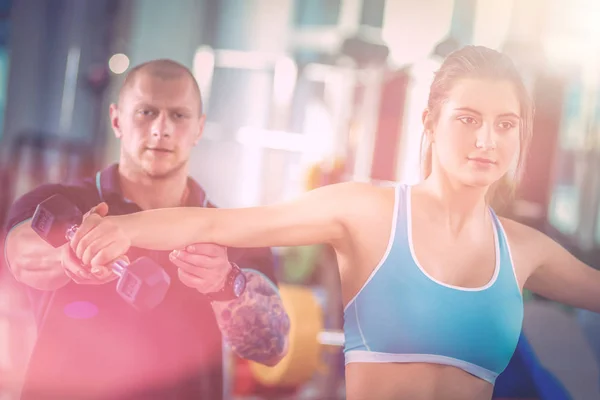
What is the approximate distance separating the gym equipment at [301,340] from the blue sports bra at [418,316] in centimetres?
22

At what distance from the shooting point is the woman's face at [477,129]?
A: 1.35 metres

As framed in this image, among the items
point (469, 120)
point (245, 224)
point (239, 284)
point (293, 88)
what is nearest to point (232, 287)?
point (239, 284)

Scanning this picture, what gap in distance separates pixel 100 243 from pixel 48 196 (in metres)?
0.23

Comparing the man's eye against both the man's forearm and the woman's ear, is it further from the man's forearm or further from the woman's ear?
the woman's ear

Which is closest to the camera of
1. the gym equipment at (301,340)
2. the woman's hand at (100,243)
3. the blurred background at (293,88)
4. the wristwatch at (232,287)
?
the woman's hand at (100,243)

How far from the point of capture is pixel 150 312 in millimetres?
1365

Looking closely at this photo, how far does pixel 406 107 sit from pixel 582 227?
59cm

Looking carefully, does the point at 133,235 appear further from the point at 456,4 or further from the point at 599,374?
the point at 599,374

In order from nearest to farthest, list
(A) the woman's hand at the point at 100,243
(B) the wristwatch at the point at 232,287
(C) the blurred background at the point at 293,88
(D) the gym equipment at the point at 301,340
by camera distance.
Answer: (A) the woman's hand at the point at 100,243 → (B) the wristwatch at the point at 232,287 → (C) the blurred background at the point at 293,88 → (D) the gym equipment at the point at 301,340

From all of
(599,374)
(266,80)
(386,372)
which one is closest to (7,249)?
(266,80)

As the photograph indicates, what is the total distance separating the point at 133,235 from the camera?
4.12 feet

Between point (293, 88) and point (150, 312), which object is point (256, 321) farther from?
point (293, 88)

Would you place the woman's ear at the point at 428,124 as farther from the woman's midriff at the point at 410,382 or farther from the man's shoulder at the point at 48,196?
the man's shoulder at the point at 48,196

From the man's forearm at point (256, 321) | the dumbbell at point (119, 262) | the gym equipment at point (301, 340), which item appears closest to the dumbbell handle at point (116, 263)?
the dumbbell at point (119, 262)
